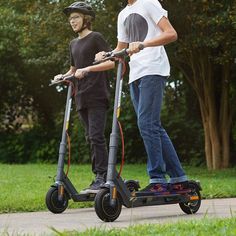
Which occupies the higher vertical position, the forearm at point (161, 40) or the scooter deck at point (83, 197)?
the forearm at point (161, 40)

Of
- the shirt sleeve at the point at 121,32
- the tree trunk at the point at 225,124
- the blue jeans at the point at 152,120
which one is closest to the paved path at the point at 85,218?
the blue jeans at the point at 152,120

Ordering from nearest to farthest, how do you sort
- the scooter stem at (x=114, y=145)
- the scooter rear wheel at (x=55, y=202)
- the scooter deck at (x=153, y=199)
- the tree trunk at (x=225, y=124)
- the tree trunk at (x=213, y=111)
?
Result: the scooter stem at (x=114, y=145) → the scooter deck at (x=153, y=199) → the scooter rear wheel at (x=55, y=202) → the tree trunk at (x=213, y=111) → the tree trunk at (x=225, y=124)

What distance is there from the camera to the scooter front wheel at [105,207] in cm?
634

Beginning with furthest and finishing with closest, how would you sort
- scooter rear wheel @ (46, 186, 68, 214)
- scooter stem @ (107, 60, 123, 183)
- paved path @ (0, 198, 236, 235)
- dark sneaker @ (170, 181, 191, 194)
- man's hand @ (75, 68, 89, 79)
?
man's hand @ (75, 68, 89, 79) → scooter rear wheel @ (46, 186, 68, 214) → dark sneaker @ (170, 181, 191, 194) → scooter stem @ (107, 60, 123, 183) → paved path @ (0, 198, 236, 235)

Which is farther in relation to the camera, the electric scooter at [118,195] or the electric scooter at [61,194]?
the electric scooter at [61,194]

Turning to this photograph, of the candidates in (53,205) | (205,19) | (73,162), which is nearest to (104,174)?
(53,205)

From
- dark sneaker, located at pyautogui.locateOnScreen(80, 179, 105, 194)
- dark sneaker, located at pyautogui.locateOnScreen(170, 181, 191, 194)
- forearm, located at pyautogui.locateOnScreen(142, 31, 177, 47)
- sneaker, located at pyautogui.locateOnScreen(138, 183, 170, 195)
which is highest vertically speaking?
forearm, located at pyautogui.locateOnScreen(142, 31, 177, 47)

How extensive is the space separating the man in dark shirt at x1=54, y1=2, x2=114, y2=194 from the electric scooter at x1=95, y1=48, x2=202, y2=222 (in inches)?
38.4

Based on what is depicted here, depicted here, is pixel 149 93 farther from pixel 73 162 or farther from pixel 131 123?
pixel 73 162

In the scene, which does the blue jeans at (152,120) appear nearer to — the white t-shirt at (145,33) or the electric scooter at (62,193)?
the white t-shirt at (145,33)

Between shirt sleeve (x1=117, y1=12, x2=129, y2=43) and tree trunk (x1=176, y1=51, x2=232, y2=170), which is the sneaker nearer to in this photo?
shirt sleeve (x1=117, y1=12, x2=129, y2=43)

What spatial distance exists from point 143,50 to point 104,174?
4.99 ft

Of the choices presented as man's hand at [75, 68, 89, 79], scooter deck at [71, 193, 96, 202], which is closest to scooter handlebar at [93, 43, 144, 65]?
man's hand at [75, 68, 89, 79]

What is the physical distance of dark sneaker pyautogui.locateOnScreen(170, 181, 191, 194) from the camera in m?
7.09
